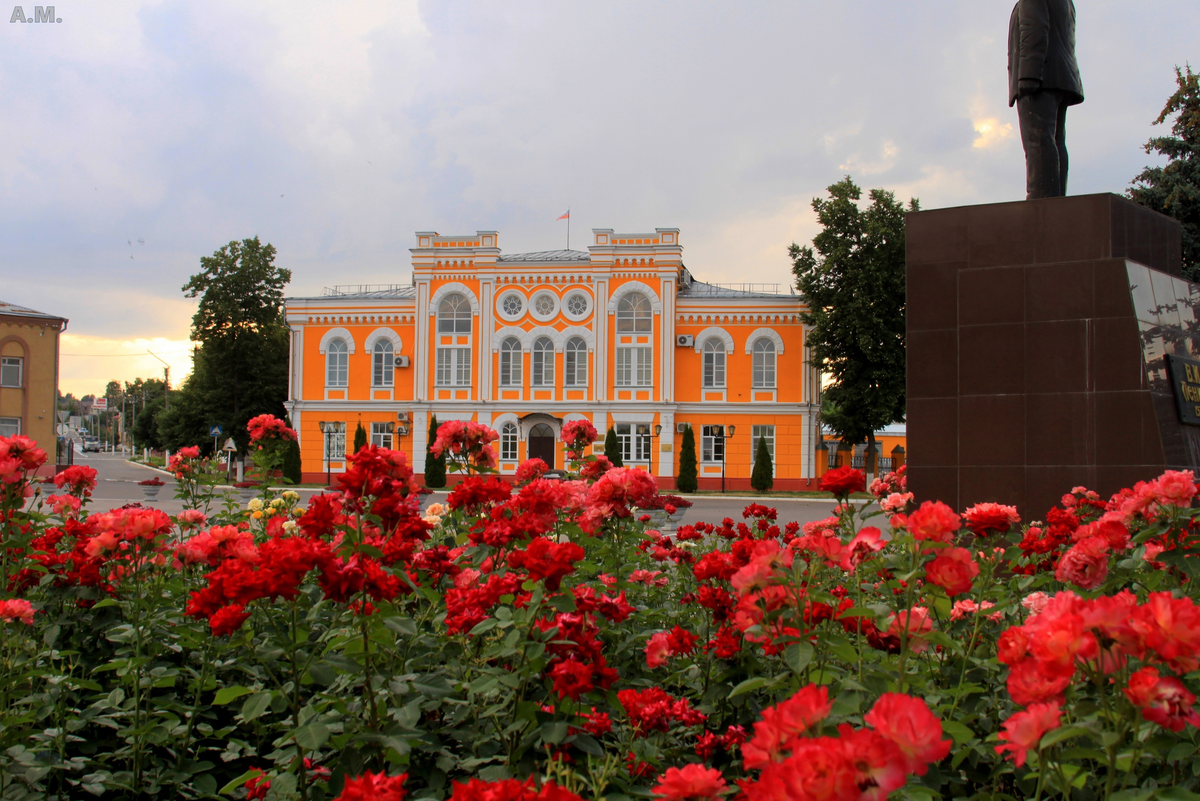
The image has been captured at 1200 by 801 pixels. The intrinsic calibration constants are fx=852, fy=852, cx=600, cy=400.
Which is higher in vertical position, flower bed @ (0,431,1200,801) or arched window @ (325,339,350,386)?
arched window @ (325,339,350,386)

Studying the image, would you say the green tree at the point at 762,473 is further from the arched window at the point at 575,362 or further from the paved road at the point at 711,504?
the arched window at the point at 575,362

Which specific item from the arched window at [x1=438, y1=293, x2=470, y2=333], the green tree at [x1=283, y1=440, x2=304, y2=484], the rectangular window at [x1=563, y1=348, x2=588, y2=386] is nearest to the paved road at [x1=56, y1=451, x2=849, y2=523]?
the green tree at [x1=283, y1=440, x2=304, y2=484]

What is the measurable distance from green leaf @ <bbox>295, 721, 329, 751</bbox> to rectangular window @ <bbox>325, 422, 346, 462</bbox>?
35.5 metres

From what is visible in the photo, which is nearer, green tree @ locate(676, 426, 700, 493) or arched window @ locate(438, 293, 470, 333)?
green tree @ locate(676, 426, 700, 493)

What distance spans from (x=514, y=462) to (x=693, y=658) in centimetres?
3172

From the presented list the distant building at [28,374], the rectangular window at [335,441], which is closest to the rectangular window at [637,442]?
the rectangular window at [335,441]

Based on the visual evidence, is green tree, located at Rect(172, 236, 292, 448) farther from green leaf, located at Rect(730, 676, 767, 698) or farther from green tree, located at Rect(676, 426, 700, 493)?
Answer: green leaf, located at Rect(730, 676, 767, 698)

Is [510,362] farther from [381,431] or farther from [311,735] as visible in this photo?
[311,735]

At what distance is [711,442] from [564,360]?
676 centimetres

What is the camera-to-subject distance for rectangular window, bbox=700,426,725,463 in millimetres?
33688

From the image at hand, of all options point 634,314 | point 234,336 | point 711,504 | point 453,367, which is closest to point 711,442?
point 634,314

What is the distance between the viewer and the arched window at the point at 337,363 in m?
36.2

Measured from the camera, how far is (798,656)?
6.64 ft

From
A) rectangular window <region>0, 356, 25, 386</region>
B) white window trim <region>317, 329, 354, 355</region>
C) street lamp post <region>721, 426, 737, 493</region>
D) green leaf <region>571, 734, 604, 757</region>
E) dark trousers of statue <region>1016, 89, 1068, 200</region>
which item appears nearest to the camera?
green leaf <region>571, 734, 604, 757</region>
